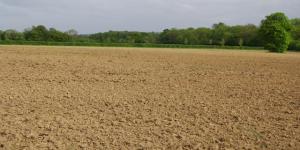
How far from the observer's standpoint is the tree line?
84588 millimetres

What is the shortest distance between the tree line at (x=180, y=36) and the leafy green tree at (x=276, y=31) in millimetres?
13479

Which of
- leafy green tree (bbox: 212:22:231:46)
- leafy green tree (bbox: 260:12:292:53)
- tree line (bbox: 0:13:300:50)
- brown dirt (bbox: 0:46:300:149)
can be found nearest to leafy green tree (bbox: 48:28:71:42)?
tree line (bbox: 0:13:300:50)

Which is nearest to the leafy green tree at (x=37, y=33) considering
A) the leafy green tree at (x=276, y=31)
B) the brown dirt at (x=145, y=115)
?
the leafy green tree at (x=276, y=31)

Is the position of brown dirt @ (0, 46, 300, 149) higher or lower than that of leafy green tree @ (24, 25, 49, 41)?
lower

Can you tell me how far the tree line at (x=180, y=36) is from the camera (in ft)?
278

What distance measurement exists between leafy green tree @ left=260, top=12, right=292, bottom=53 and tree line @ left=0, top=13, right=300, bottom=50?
44.2 feet

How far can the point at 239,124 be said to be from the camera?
24.5 ft

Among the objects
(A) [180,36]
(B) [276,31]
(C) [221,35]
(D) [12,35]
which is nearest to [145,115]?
(B) [276,31]

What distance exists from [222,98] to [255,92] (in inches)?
76.0

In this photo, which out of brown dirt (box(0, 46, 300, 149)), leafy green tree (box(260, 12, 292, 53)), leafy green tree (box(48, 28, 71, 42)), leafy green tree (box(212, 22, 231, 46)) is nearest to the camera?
brown dirt (box(0, 46, 300, 149))

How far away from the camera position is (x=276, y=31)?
5478 cm

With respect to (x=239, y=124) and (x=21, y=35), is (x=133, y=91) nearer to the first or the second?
(x=239, y=124)

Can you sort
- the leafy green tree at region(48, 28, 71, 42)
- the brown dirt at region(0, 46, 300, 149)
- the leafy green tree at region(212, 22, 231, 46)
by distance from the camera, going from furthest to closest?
the leafy green tree at region(212, 22, 231, 46), the leafy green tree at region(48, 28, 71, 42), the brown dirt at region(0, 46, 300, 149)

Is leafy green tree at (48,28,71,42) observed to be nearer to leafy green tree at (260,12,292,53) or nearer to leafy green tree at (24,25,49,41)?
leafy green tree at (24,25,49,41)
